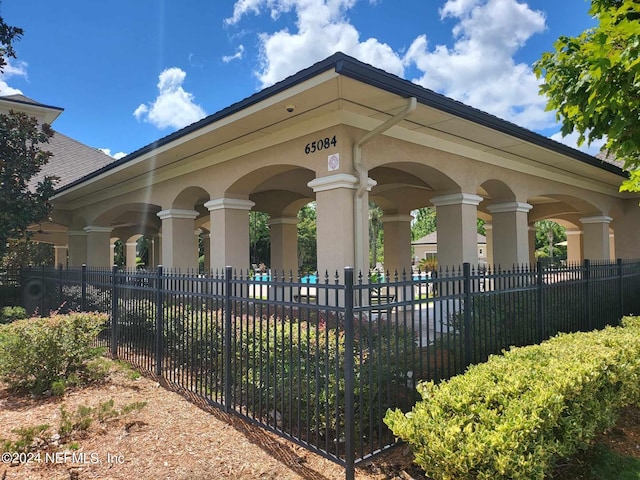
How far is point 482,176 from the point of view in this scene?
9.87m

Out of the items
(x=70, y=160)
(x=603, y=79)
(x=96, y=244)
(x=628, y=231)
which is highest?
(x=70, y=160)

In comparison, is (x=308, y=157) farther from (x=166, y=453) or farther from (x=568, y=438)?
(x=568, y=438)

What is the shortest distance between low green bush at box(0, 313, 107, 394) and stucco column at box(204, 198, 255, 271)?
3.77 m

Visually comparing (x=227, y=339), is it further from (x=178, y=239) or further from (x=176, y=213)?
(x=176, y=213)

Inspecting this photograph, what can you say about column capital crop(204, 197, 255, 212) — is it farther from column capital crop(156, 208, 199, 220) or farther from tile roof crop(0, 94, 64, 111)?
tile roof crop(0, 94, 64, 111)

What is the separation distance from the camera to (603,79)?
438 centimetres

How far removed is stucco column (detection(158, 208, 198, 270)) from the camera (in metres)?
11.6

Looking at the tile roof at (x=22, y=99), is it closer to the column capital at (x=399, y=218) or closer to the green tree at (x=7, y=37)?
the green tree at (x=7, y=37)

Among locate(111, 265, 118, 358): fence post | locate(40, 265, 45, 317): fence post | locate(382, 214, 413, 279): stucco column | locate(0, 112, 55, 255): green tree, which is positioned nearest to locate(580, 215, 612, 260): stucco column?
locate(382, 214, 413, 279): stucco column

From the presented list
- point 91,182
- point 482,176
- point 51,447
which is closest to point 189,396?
point 51,447

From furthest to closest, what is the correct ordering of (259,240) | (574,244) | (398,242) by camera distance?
(259,240) < (574,244) < (398,242)

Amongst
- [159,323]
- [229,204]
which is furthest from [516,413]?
[229,204]

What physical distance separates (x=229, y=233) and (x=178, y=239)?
8.47 ft

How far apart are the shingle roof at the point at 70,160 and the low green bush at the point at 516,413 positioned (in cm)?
1623
